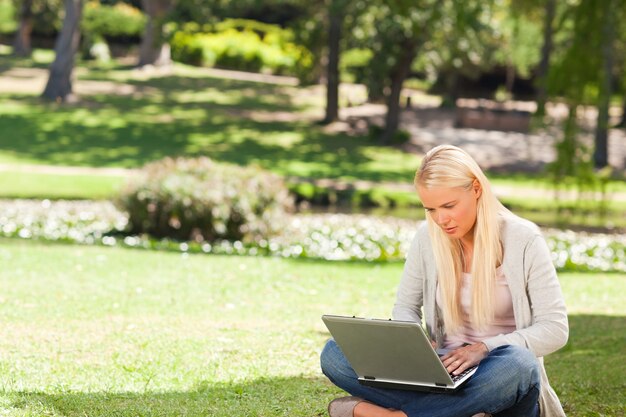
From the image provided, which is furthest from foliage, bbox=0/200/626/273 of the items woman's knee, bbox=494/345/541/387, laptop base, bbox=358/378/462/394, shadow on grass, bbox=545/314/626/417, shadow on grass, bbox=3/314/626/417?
woman's knee, bbox=494/345/541/387

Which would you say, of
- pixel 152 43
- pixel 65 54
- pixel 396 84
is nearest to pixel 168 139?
pixel 65 54

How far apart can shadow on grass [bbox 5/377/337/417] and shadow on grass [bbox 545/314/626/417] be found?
1541 millimetres

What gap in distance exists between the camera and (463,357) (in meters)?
4.63

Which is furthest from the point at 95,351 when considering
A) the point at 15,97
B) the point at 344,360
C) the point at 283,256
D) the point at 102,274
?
the point at 15,97

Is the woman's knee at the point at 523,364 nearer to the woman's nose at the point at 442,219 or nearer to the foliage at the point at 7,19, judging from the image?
the woman's nose at the point at 442,219

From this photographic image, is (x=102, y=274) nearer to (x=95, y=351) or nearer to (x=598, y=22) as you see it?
(x=95, y=351)

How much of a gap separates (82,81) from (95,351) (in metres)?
32.8

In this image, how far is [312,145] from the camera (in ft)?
104

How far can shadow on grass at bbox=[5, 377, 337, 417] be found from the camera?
543 centimetres

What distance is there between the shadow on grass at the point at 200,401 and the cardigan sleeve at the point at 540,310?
4.78ft

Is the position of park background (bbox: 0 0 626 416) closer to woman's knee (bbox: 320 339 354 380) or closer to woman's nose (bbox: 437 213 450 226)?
woman's knee (bbox: 320 339 354 380)

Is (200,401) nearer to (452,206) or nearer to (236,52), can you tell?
(452,206)

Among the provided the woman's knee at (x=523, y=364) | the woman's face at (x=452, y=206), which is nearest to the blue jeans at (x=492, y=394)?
the woman's knee at (x=523, y=364)

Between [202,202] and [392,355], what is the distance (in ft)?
35.0
